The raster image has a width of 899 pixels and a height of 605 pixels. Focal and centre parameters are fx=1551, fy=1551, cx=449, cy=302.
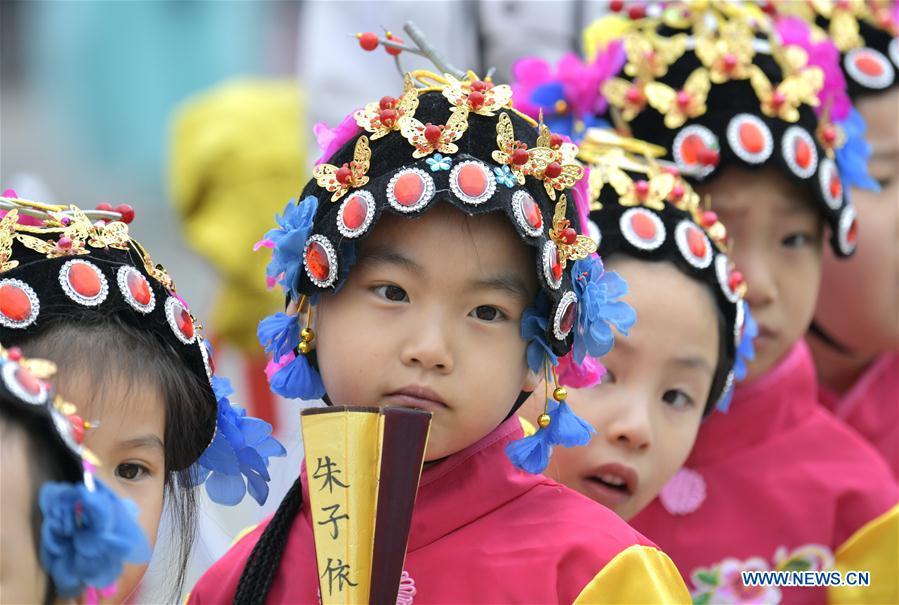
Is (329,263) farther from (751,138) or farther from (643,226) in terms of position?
(751,138)

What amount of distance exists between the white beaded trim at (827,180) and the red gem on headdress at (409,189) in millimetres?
1121

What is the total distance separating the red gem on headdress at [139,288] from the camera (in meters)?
2.26

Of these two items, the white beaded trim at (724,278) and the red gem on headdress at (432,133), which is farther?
the white beaded trim at (724,278)

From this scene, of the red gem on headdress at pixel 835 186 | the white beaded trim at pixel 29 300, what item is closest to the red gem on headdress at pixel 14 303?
the white beaded trim at pixel 29 300

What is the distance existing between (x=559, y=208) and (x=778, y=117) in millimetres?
879

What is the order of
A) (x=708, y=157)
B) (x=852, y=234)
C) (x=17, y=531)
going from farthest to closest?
1. (x=852, y=234)
2. (x=708, y=157)
3. (x=17, y=531)

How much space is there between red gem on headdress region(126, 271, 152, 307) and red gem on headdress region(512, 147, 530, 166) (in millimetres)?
577

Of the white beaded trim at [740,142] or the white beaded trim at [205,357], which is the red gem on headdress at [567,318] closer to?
the white beaded trim at [205,357]

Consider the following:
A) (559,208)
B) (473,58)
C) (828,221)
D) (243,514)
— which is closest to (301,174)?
(473,58)

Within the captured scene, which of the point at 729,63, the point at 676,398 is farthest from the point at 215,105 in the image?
the point at 676,398

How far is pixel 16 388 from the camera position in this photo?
1847 millimetres

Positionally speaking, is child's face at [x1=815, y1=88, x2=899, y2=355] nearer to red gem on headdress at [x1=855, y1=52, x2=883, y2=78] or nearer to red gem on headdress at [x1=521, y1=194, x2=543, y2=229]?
red gem on headdress at [x1=855, y1=52, x2=883, y2=78]

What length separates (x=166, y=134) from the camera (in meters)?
8.70
